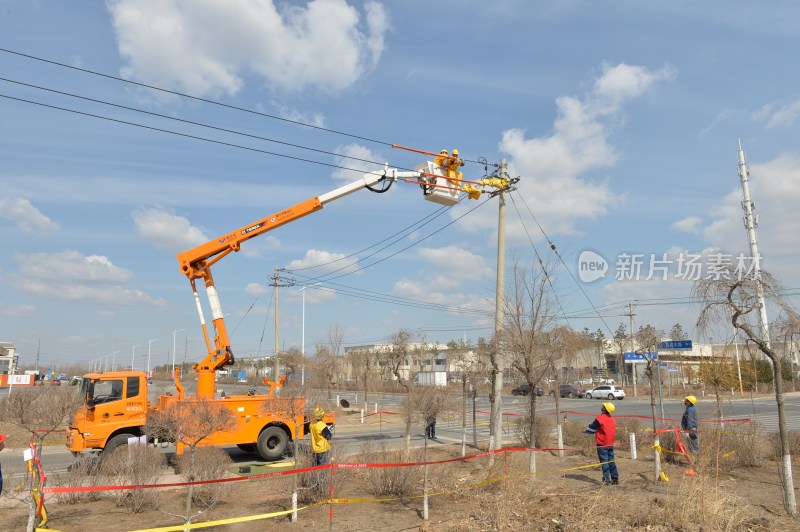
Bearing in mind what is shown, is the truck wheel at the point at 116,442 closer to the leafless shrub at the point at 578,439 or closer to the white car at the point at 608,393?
the leafless shrub at the point at 578,439

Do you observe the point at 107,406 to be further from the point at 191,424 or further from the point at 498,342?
the point at 498,342

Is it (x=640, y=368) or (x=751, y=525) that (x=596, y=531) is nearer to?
(x=751, y=525)

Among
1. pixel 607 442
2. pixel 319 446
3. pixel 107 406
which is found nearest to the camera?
pixel 319 446

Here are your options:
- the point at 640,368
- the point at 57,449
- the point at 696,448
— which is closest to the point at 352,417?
the point at 57,449

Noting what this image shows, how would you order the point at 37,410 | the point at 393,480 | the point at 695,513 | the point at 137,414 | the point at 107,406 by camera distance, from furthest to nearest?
1. the point at 137,414
2. the point at 107,406
3. the point at 393,480
4. the point at 37,410
5. the point at 695,513

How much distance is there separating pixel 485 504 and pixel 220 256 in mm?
9795

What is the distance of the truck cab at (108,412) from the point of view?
1312cm

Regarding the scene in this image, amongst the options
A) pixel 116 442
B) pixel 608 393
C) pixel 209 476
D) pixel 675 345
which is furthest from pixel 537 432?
pixel 608 393

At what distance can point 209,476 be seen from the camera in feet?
33.3

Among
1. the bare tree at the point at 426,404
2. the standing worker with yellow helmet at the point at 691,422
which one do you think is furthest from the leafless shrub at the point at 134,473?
the standing worker with yellow helmet at the point at 691,422

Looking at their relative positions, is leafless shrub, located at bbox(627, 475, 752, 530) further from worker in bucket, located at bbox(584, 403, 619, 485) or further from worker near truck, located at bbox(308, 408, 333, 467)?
worker near truck, located at bbox(308, 408, 333, 467)

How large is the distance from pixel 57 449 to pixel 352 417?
14.6m

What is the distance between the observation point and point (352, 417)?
1192 inches

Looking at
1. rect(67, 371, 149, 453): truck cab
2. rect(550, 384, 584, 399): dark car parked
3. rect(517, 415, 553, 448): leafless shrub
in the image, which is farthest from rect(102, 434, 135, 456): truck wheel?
rect(550, 384, 584, 399): dark car parked
